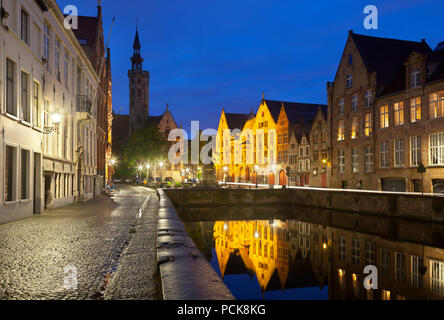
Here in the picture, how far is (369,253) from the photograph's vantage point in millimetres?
15242

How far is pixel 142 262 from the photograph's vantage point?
648 cm

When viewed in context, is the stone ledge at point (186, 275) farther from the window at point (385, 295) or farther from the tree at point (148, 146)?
the tree at point (148, 146)

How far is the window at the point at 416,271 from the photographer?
1061 centimetres

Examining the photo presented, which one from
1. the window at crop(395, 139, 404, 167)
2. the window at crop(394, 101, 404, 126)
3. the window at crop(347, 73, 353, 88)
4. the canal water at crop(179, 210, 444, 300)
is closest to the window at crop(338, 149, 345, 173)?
the window at crop(347, 73, 353, 88)

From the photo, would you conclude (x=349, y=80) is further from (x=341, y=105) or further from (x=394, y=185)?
(x=394, y=185)

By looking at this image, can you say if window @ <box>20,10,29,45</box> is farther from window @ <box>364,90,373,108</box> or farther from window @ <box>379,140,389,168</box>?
window @ <box>364,90,373,108</box>

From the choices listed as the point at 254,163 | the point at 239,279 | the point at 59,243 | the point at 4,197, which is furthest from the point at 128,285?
the point at 254,163

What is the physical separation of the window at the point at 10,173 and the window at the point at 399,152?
105 feet

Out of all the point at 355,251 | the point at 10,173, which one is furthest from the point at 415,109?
the point at 10,173

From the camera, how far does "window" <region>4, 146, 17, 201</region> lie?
44.7 ft

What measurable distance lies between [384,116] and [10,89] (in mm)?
33911

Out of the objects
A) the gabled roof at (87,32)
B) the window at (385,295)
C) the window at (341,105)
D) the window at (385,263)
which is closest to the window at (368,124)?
the window at (341,105)
